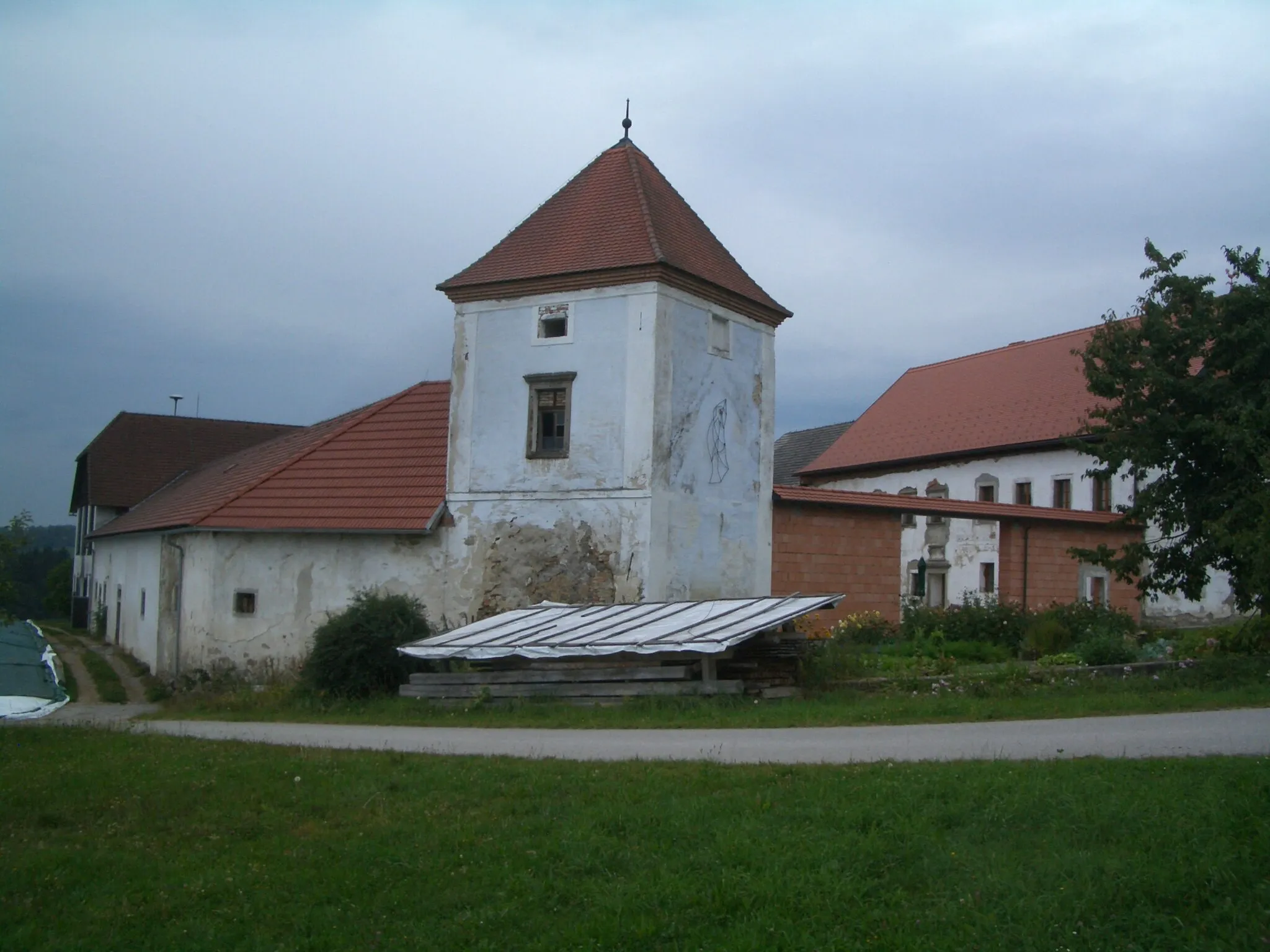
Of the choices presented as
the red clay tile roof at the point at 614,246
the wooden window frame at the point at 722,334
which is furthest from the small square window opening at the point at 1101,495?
the wooden window frame at the point at 722,334

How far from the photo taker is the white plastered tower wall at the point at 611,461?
21844 mm

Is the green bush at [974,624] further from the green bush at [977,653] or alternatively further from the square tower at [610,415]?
the square tower at [610,415]

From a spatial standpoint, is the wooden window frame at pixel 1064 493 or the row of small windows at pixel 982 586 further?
the wooden window frame at pixel 1064 493

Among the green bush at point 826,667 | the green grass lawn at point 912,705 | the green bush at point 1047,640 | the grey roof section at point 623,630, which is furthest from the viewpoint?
the green bush at point 1047,640

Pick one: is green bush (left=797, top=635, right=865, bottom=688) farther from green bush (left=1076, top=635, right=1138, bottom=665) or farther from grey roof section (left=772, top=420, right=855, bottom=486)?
grey roof section (left=772, top=420, right=855, bottom=486)

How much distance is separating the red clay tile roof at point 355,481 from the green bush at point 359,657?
12.7ft

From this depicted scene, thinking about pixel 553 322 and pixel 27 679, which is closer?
pixel 553 322

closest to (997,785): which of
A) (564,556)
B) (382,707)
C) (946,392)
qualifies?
(382,707)

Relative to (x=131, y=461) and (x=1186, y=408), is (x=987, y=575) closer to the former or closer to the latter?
(x=1186, y=408)

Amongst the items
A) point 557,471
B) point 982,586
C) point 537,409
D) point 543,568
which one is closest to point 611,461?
point 557,471

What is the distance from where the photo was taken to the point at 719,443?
23078 millimetres

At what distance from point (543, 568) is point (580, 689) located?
6.37m

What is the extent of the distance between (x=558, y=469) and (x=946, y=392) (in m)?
29.8

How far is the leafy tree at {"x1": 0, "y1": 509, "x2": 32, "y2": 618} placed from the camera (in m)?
15.6
